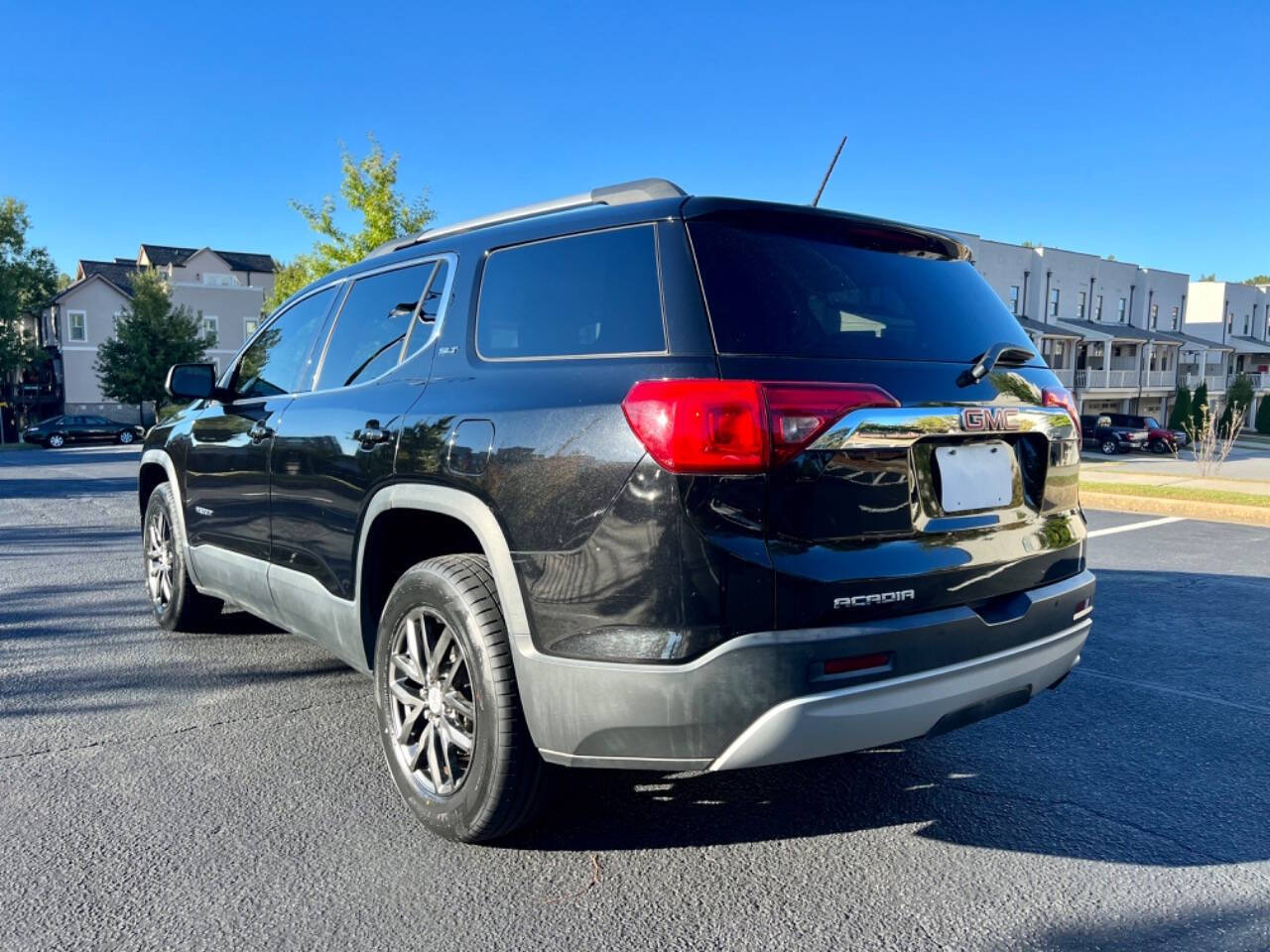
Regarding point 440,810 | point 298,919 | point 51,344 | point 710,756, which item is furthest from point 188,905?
point 51,344

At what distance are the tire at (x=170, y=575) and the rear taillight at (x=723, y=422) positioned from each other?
3.45m

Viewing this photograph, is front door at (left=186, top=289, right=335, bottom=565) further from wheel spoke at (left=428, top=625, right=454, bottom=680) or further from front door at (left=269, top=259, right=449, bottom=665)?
wheel spoke at (left=428, top=625, right=454, bottom=680)

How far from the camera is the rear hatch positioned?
2332 mm

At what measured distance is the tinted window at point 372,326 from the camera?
3.43 meters

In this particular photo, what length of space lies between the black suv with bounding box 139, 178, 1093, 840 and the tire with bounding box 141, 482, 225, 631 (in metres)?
1.97

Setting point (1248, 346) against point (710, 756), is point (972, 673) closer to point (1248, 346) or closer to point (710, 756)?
point (710, 756)

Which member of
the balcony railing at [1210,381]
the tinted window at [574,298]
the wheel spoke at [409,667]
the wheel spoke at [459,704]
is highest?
the balcony railing at [1210,381]

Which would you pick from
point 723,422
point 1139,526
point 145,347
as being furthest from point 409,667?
point 145,347

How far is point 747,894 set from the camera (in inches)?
99.8

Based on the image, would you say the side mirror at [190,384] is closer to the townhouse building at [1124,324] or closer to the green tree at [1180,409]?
the townhouse building at [1124,324]

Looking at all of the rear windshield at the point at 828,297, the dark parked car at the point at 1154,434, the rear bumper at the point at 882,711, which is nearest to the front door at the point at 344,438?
the rear windshield at the point at 828,297

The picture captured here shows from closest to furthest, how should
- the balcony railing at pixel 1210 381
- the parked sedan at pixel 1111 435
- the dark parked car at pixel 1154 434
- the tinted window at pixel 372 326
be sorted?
the tinted window at pixel 372 326 < the dark parked car at pixel 1154 434 < the parked sedan at pixel 1111 435 < the balcony railing at pixel 1210 381

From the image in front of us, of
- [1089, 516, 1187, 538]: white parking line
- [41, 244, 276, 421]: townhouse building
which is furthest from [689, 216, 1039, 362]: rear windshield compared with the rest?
[41, 244, 276, 421]: townhouse building

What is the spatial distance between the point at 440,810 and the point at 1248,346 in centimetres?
7291
